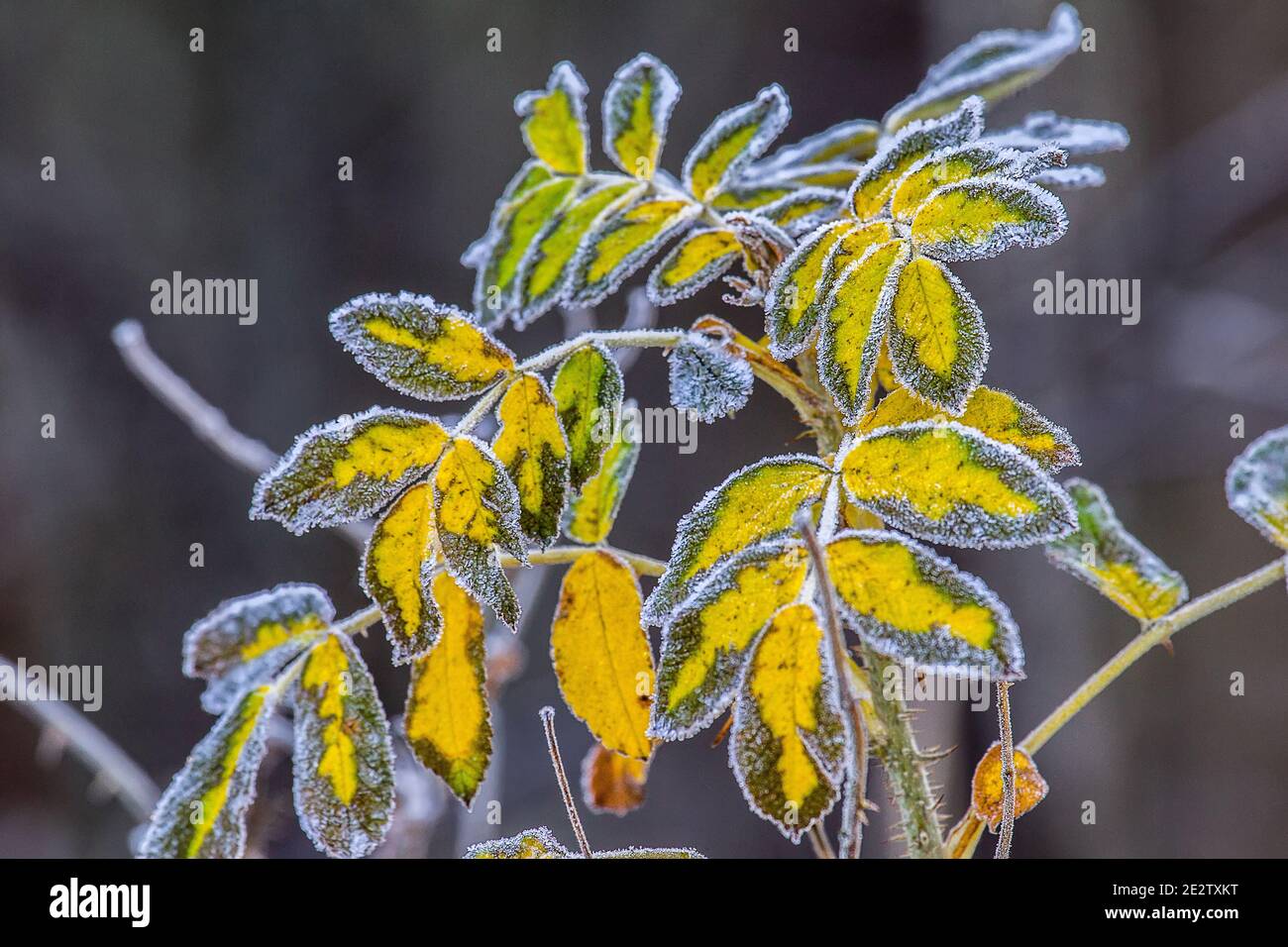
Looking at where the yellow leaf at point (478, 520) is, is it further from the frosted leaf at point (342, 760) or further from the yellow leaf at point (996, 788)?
the yellow leaf at point (996, 788)

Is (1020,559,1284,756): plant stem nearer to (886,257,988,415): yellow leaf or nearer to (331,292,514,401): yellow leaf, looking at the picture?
(886,257,988,415): yellow leaf

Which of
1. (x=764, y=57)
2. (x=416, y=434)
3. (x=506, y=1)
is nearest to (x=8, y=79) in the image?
(x=506, y=1)

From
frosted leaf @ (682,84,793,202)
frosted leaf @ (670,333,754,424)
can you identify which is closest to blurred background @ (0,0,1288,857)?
frosted leaf @ (682,84,793,202)

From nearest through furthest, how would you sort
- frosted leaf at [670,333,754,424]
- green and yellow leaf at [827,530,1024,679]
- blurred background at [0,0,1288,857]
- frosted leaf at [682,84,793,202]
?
green and yellow leaf at [827,530,1024,679], frosted leaf at [670,333,754,424], frosted leaf at [682,84,793,202], blurred background at [0,0,1288,857]

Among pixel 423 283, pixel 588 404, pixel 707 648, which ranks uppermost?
pixel 423 283

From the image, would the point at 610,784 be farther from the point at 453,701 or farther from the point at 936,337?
the point at 936,337

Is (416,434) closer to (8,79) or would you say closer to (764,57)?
(764,57)

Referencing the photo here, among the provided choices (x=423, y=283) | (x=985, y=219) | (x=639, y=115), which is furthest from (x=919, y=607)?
(x=423, y=283)
